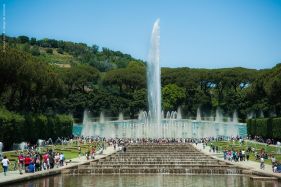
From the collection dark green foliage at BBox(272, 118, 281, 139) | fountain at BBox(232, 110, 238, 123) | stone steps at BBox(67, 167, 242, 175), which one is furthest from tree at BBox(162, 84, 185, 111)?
stone steps at BBox(67, 167, 242, 175)

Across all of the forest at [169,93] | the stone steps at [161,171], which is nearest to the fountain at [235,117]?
the forest at [169,93]

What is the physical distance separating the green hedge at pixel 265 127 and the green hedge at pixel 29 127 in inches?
1294

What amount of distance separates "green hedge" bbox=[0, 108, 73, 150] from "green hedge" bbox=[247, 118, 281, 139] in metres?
32.9

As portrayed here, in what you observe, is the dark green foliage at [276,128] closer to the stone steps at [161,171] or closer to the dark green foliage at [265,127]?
the dark green foliage at [265,127]

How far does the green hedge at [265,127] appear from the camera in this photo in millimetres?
73625

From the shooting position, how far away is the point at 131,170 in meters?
37.8

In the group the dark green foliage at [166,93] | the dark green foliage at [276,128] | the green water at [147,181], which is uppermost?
the dark green foliage at [166,93]

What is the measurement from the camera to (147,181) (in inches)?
1252

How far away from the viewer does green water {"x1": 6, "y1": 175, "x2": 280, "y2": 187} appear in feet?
96.7

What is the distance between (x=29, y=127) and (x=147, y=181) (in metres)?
39.0

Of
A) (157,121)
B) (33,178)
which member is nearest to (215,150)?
(157,121)

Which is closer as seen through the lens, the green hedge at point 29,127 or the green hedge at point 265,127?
the green hedge at point 29,127

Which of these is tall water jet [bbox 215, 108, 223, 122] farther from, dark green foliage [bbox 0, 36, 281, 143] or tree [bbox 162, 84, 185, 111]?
tree [bbox 162, 84, 185, 111]

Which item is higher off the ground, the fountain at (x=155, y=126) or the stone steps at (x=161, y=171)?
the fountain at (x=155, y=126)
